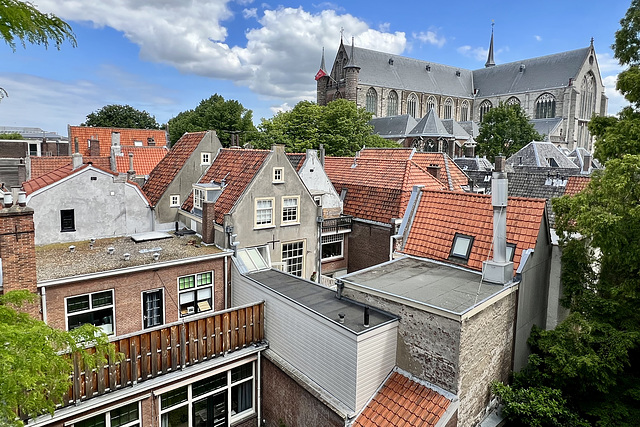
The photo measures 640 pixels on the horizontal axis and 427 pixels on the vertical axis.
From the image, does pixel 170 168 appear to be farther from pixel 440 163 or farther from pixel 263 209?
pixel 440 163

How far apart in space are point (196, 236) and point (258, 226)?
291 centimetres

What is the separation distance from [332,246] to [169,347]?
10.7m

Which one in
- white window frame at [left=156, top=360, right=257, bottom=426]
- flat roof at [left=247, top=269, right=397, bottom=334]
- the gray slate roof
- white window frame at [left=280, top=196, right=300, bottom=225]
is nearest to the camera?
flat roof at [left=247, top=269, right=397, bottom=334]

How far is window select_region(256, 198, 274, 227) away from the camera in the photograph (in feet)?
53.5

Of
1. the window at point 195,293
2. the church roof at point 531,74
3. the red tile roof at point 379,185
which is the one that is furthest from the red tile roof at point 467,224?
the church roof at point 531,74

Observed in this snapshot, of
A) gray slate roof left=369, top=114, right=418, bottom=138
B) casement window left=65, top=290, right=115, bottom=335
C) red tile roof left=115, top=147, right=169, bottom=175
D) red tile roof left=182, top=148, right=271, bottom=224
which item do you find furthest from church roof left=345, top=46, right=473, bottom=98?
casement window left=65, top=290, right=115, bottom=335

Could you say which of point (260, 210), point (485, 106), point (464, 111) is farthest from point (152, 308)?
point (485, 106)

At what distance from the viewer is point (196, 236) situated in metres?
17.1

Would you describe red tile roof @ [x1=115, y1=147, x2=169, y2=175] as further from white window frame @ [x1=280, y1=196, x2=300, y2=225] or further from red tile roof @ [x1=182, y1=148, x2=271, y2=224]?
white window frame @ [x1=280, y1=196, x2=300, y2=225]

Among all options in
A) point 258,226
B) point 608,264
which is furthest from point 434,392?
point 258,226

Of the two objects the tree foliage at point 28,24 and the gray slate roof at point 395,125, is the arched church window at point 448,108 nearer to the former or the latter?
the gray slate roof at point 395,125

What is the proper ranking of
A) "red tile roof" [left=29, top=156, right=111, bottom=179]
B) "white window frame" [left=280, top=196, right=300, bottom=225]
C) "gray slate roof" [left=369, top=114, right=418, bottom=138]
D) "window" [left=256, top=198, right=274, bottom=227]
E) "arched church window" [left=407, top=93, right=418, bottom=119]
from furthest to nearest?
"arched church window" [left=407, top=93, right=418, bottom=119] → "gray slate roof" [left=369, top=114, right=418, bottom=138] → "red tile roof" [left=29, top=156, right=111, bottom=179] → "white window frame" [left=280, top=196, right=300, bottom=225] → "window" [left=256, top=198, right=274, bottom=227]

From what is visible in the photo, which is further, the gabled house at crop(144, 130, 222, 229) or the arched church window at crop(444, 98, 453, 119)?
the arched church window at crop(444, 98, 453, 119)

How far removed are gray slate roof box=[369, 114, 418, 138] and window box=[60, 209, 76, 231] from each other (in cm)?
5555
